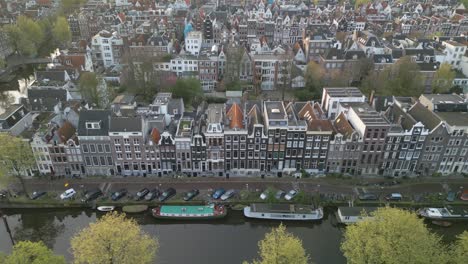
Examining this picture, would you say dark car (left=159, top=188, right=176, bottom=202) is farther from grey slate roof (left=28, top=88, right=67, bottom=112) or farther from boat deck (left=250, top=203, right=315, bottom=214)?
grey slate roof (left=28, top=88, right=67, bottom=112)

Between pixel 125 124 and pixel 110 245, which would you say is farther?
pixel 125 124

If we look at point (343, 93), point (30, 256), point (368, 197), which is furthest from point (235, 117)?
point (30, 256)

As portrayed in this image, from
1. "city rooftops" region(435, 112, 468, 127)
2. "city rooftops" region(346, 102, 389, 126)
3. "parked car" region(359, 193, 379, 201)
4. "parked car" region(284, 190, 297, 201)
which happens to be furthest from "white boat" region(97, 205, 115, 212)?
"city rooftops" region(435, 112, 468, 127)

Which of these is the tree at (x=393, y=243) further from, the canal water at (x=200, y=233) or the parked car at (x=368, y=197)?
the parked car at (x=368, y=197)

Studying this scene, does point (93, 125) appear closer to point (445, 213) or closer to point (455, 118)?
point (445, 213)

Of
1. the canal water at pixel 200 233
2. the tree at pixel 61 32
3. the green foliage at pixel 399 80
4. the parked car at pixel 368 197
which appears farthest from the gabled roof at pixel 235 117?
the tree at pixel 61 32

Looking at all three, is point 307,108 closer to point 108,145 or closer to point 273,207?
point 273,207
